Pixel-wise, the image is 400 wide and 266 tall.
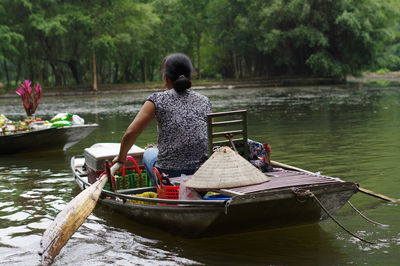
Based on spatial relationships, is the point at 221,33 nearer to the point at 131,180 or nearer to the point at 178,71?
the point at 131,180

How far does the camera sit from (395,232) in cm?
549

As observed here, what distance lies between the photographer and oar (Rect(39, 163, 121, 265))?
16.3 feet

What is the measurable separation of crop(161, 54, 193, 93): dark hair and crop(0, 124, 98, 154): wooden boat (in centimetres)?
645

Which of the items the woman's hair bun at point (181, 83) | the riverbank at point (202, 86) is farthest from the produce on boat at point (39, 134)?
the riverbank at point (202, 86)

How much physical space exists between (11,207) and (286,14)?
140 feet

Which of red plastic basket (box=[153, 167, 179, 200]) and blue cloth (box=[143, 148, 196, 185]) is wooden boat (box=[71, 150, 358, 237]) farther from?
blue cloth (box=[143, 148, 196, 185])

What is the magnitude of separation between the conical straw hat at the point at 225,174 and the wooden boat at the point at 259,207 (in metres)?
0.07

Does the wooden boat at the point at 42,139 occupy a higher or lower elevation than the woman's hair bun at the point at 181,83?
lower

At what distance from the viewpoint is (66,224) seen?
521cm

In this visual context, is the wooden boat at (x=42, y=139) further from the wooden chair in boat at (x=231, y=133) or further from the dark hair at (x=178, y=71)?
the wooden chair in boat at (x=231, y=133)

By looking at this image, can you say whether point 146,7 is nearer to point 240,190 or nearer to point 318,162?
point 318,162

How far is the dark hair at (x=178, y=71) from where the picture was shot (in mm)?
5328

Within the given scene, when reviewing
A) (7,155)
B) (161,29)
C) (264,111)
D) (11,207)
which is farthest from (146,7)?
(11,207)

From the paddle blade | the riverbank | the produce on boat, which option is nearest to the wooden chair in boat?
the paddle blade
